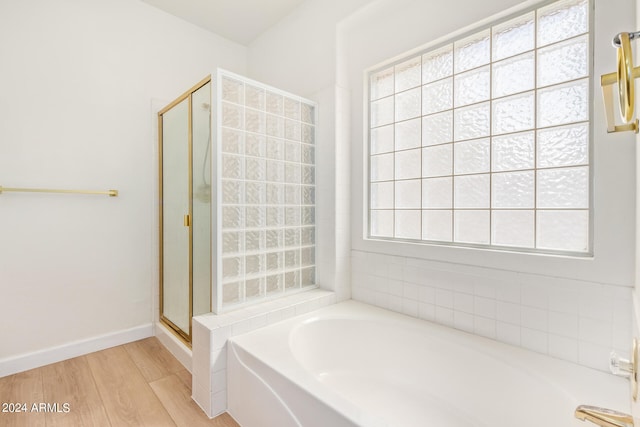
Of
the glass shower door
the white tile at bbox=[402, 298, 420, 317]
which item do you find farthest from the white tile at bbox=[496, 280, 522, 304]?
the glass shower door

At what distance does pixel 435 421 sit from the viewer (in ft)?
4.58

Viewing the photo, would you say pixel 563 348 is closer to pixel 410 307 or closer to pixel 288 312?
pixel 410 307

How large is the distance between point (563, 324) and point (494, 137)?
899 millimetres

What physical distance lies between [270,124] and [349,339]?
137 centimetres

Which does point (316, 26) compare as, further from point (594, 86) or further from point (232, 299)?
point (232, 299)

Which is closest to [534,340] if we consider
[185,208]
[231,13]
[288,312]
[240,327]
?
[288,312]

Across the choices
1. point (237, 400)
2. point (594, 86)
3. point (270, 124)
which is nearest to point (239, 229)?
point (270, 124)

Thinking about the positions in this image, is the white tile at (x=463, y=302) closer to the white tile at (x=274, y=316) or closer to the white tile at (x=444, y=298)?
the white tile at (x=444, y=298)

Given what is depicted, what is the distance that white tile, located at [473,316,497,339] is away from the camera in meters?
1.51

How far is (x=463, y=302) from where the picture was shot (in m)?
1.62

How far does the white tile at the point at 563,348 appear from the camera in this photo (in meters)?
1.29

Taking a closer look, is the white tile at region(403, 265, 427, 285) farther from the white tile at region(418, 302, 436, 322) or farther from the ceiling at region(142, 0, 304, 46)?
the ceiling at region(142, 0, 304, 46)

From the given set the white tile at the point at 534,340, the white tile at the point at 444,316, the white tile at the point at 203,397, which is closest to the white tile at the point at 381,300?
the white tile at the point at 444,316

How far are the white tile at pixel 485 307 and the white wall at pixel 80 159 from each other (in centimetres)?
225
